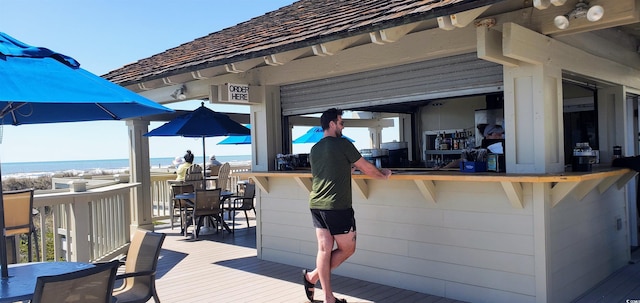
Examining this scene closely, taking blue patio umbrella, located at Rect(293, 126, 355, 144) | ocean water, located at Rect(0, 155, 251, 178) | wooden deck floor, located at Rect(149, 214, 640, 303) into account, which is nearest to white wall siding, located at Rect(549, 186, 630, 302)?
wooden deck floor, located at Rect(149, 214, 640, 303)

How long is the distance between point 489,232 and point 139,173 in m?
6.15

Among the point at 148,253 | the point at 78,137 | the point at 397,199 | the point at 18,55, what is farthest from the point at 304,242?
the point at 78,137

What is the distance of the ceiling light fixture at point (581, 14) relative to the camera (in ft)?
10.2

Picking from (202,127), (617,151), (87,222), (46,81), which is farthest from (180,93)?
(617,151)

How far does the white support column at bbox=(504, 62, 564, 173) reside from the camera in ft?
11.9

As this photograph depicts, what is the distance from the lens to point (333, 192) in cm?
370

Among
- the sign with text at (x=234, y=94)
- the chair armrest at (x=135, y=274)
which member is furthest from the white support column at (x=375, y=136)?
the chair armrest at (x=135, y=274)

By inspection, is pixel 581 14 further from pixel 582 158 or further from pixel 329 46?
pixel 329 46

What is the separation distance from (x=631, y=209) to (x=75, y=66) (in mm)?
6201

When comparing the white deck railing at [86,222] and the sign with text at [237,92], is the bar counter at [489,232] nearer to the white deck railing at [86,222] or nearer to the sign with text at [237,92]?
the sign with text at [237,92]

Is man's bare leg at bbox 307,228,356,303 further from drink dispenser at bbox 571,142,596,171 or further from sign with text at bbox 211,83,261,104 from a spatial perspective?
sign with text at bbox 211,83,261,104

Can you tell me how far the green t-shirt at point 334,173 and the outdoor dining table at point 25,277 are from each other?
5.89 ft

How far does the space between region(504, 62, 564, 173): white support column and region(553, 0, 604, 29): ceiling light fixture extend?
366mm

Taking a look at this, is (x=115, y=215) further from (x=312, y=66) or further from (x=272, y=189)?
(x=312, y=66)
